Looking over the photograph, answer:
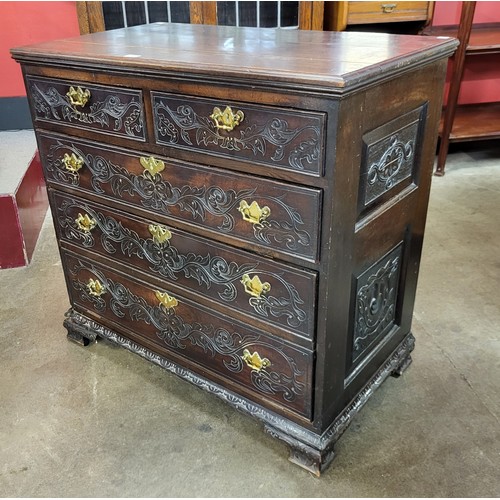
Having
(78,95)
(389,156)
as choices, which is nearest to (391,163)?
(389,156)

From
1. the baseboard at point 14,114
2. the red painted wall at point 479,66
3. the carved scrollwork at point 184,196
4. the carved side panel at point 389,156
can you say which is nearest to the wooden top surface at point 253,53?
the carved side panel at point 389,156

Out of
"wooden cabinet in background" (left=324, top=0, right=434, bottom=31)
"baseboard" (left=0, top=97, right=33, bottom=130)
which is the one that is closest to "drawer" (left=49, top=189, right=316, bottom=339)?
"baseboard" (left=0, top=97, right=33, bottom=130)

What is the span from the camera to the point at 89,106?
1.37 metres

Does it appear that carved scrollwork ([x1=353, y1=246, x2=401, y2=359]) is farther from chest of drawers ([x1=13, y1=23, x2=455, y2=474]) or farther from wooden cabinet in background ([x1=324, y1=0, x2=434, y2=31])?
wooden cabinet in background ([x1=324, y1=0, x2=434, y2=31])

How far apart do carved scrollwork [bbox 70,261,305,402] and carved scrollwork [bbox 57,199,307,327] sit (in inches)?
4.1

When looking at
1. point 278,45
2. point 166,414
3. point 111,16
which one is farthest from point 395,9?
point 166,414

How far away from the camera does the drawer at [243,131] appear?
103 centimetres

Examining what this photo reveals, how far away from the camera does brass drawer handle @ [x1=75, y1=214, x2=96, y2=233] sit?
5.16 feet

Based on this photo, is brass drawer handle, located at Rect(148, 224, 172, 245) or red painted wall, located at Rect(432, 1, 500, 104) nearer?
brass drawer handle, located at Rect(148, 224, 172, 245)

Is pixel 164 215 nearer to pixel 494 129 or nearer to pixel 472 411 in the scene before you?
pixel 472 411

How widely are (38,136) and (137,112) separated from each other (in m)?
0.44

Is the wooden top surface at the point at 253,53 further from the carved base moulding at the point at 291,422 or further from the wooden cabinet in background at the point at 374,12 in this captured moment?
the wooden cabinet in background at the point at 374,12

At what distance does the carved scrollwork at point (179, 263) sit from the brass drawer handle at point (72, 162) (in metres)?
0.10

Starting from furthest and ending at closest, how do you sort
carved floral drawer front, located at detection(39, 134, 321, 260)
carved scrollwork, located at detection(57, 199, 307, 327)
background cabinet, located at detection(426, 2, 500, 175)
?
background cabinet, located at detection(426, 2, 500, 175)
carved scrollwork, located at detection(57, 199, 307, 327)
carved floral drawer front, located at detection(39, 134, 321, 260)
